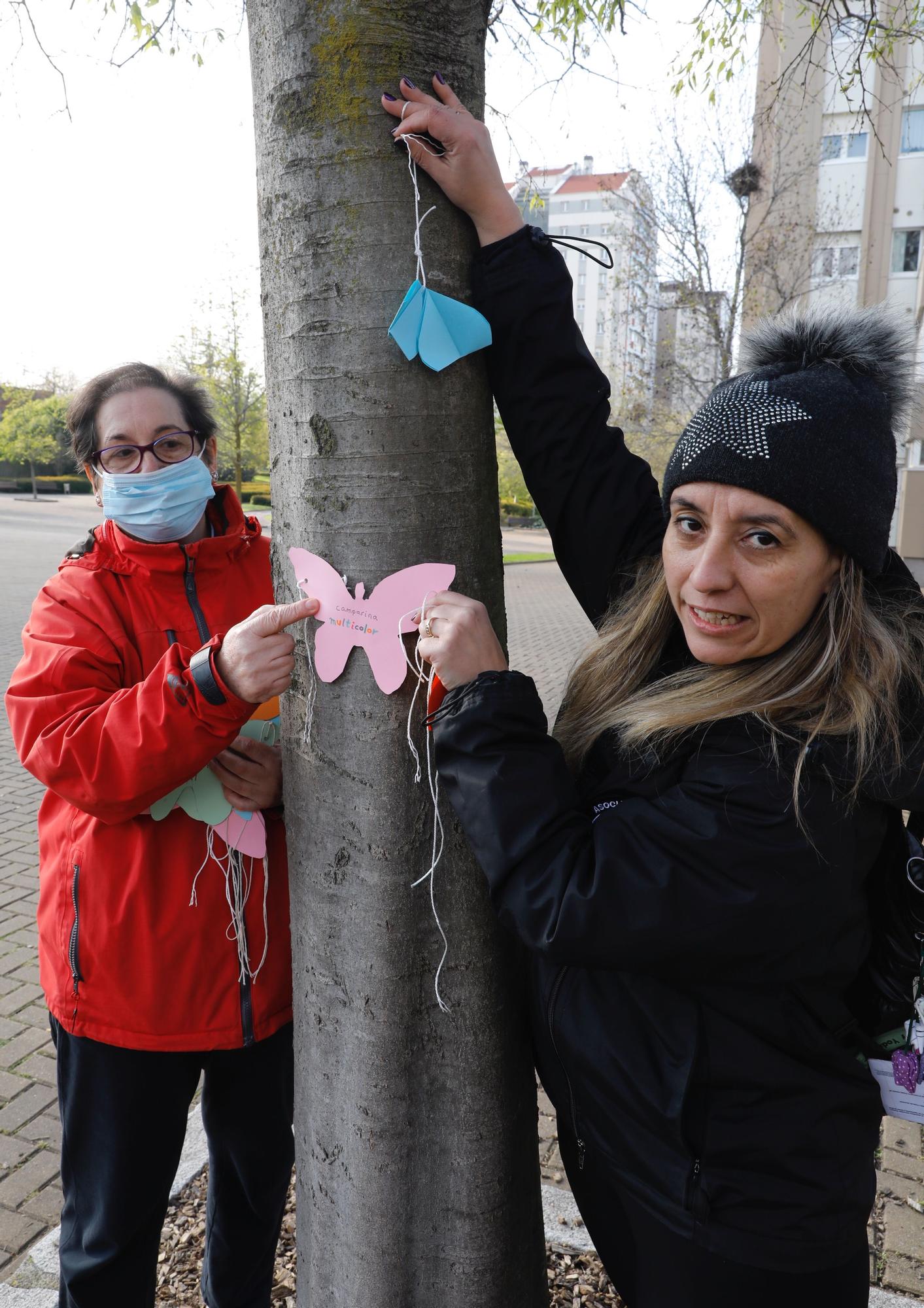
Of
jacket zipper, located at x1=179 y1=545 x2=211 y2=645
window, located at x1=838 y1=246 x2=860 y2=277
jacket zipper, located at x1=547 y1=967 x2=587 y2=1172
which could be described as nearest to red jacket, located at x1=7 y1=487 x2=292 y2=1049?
jacket zipper, located at x1=179 y1=545 x2=211 y2=645

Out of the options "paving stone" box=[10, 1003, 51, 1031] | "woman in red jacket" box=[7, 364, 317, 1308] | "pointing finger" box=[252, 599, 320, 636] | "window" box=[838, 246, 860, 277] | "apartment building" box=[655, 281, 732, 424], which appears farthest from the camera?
"window" box=[838, 246, 860, 277]

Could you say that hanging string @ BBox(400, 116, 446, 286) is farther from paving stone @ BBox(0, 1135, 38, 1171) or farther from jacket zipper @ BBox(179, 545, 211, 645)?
paving stone @ BBox(0, 1135, 38, 1171)

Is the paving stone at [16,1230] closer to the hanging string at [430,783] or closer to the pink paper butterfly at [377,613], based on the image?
the hanging string at [430,783]

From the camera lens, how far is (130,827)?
5.97 ft

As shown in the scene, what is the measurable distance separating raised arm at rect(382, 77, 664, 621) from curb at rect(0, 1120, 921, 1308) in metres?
1.66

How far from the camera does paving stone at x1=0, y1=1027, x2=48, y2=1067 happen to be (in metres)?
3.54

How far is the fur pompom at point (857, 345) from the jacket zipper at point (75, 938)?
158 centimetres

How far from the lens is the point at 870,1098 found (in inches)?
55.9

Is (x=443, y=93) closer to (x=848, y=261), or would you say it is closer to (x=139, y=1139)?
(x=139, y=1139)

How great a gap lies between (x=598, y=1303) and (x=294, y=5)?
2894mm

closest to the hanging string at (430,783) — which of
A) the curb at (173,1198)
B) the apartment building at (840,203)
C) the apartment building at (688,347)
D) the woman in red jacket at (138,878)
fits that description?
the woman in red jacket at (138,878)

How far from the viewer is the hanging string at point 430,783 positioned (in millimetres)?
1429

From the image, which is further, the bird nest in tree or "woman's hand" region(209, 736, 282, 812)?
the bird nest in tree

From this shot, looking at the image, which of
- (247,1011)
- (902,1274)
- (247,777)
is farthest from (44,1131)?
(902,1274)
